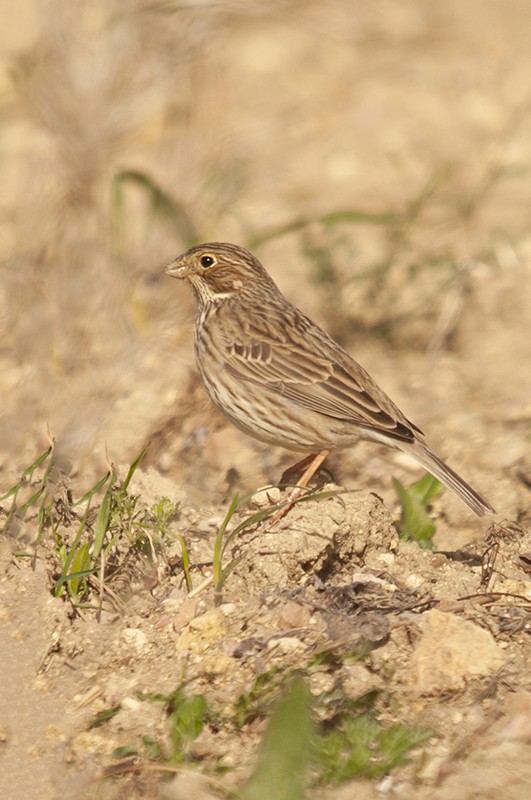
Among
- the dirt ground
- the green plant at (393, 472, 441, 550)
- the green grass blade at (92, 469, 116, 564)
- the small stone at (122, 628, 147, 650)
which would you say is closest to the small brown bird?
the green plant at (393, 472, 441, 550)

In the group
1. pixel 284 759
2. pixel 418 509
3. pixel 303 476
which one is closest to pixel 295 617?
pixel 284 759

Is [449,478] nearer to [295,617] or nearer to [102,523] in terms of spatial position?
[295,617]

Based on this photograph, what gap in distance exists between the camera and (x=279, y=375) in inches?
240

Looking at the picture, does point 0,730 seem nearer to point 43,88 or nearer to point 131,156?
A: point 43,88

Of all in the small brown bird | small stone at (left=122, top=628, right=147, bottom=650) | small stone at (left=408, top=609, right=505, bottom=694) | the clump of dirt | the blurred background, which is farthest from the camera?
the blurred background

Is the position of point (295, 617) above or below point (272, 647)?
above

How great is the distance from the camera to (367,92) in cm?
1126

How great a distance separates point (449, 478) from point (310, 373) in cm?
91

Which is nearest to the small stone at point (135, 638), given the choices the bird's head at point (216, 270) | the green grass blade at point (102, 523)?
the green grass blade at point (102, 523)

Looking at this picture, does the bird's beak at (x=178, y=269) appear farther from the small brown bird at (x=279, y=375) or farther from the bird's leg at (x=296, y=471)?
the bird's leg at (x=296, y=471)

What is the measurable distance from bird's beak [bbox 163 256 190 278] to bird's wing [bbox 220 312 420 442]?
15.9 inches

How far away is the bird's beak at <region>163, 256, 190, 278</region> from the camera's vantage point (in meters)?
6.43

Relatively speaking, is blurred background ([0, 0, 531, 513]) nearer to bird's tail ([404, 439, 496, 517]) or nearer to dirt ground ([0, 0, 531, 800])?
dirt ground ([0, 0, 531, 800])

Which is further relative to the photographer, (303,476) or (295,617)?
(303,476)
